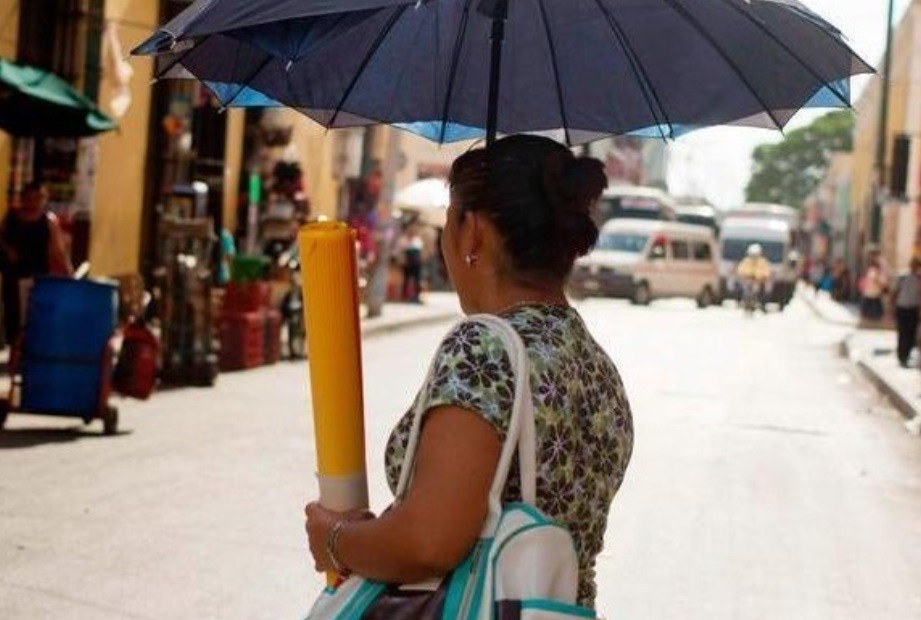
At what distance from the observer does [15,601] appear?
7.07 metres

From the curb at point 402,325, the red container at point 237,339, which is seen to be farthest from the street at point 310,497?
the curb at point 402,325

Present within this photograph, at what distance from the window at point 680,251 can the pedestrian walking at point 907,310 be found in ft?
82.4

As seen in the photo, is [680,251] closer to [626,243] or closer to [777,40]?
[626,243]

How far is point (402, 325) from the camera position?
3031 centimetres

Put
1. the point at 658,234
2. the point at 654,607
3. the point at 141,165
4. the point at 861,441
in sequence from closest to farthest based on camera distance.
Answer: the point at 654,607 → the point at 861,441 → the point at 141,165 → the point at 658,234

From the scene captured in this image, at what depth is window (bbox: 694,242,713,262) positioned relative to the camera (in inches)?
2067

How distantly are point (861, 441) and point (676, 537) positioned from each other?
6680mm

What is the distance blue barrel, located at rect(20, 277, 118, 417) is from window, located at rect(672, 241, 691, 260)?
40.0m

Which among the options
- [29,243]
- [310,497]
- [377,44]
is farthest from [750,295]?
[377,44]

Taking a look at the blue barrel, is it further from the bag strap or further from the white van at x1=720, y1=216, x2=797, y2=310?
the white van at x1=720, y1=216, x2=797, y2=310

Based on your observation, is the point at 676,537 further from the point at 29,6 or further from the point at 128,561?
the point at 29,6

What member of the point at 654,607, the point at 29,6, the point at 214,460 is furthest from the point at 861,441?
the point at 29,6

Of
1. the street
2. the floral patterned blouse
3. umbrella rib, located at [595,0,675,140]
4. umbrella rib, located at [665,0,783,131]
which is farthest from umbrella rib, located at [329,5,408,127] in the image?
the street

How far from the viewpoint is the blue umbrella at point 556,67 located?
3879 millimetres
